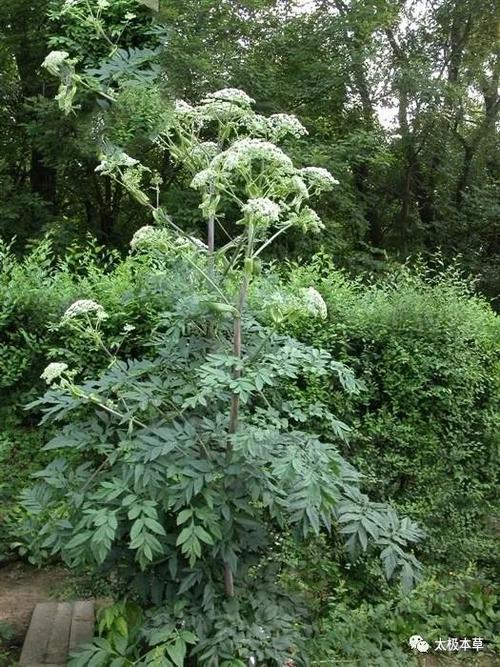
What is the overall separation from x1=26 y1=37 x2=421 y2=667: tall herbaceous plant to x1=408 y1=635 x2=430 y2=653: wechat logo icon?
0.80m

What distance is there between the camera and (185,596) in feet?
7.97

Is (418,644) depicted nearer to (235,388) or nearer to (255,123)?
(235,388)

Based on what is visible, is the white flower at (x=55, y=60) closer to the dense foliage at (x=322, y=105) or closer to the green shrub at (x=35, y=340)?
the green shrub at (x=35, y=340)

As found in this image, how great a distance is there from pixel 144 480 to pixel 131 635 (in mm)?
739

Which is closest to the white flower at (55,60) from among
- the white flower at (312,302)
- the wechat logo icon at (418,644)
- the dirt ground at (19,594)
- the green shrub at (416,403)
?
the white flower at (312,302)

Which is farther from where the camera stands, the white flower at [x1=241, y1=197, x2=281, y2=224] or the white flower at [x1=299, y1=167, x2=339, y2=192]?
the white flower at [x1=299, y1=167, x2=339, y2=192]

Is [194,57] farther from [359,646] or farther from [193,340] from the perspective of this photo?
[359,646]

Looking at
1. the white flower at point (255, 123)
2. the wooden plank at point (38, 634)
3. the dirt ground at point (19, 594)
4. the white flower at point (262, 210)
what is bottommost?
the dirt ground at point (19, 594)

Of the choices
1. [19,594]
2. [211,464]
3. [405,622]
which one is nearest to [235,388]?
[211,464]

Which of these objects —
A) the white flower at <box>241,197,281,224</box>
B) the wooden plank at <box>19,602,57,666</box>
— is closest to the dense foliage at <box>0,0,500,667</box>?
the white flower at <box>241,197,281,224</box>

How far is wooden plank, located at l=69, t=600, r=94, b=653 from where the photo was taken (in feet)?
10.4

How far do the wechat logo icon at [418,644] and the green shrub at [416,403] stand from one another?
81 cm

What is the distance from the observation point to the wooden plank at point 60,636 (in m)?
3.06

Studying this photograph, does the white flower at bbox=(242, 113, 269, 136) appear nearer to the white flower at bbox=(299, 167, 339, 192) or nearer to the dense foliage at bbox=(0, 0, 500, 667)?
the dense foliage at bbox=(0, 0, 500, 667)
